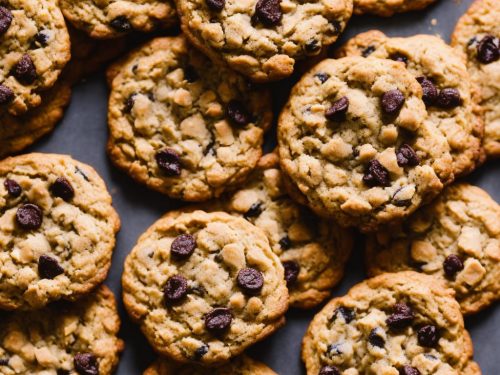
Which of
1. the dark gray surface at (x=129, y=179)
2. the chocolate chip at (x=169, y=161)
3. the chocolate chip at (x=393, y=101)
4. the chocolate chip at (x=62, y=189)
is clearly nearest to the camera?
the chocolate chip at (x=393, y=101)

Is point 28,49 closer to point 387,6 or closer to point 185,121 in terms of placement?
point 185,121

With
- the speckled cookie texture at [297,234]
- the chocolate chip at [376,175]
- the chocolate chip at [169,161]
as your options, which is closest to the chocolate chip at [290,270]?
the speckled cookie texture at [297,234]

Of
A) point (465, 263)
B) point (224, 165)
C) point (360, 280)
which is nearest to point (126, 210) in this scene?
point (224, 165)

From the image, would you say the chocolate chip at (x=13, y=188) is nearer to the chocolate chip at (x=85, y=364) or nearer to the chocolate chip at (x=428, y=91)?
the chocolate chip at (x=85, y=364)

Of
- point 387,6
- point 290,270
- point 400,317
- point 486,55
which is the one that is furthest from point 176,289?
point 486,55

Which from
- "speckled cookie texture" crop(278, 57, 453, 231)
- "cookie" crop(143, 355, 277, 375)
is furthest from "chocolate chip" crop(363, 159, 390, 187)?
"cookie" crop(143, 355, 277, 375)

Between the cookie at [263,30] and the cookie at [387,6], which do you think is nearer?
the cookie at [263,30]
